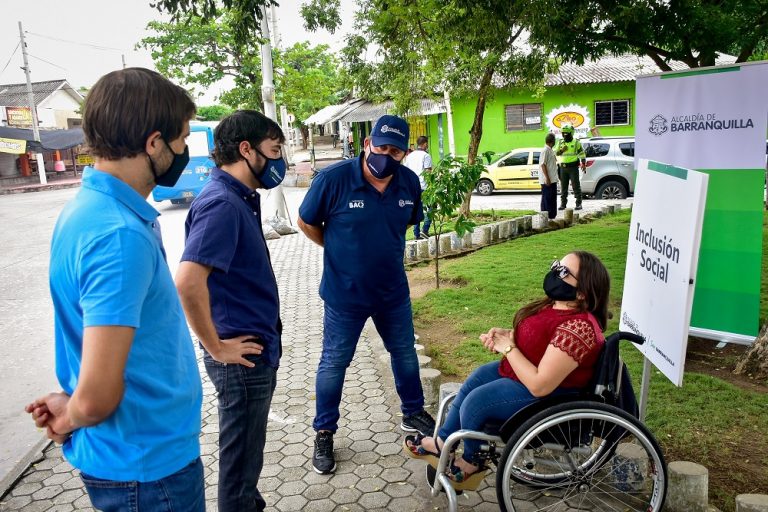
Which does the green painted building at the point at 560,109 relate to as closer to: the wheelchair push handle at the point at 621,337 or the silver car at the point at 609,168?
the silver car at the point at 609,168

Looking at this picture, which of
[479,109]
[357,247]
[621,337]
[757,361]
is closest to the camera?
[621,337]

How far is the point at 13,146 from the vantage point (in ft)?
107

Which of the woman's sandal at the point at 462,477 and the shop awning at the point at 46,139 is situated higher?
the shop awning at the point at 46,139

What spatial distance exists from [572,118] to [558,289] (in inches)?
960

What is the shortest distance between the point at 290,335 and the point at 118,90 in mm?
5132

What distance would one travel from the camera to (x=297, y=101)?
3500cm

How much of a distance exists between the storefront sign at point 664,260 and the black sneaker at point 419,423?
1.34 meters

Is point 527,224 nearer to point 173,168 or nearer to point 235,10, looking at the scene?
point 235,10

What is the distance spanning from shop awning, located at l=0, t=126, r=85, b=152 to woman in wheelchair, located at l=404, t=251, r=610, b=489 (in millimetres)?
33923

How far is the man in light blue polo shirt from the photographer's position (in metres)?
1.60

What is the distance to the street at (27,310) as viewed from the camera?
16.6 ft

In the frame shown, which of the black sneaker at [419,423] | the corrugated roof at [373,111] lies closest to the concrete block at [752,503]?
the black sneaker at [419,423]

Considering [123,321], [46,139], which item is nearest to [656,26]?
[123,321]

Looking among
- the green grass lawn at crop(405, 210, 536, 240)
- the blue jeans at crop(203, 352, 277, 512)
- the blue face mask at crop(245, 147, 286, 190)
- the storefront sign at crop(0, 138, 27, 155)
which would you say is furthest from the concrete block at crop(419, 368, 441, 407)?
the storefront sign at crop(0, 138, 27, 155)
